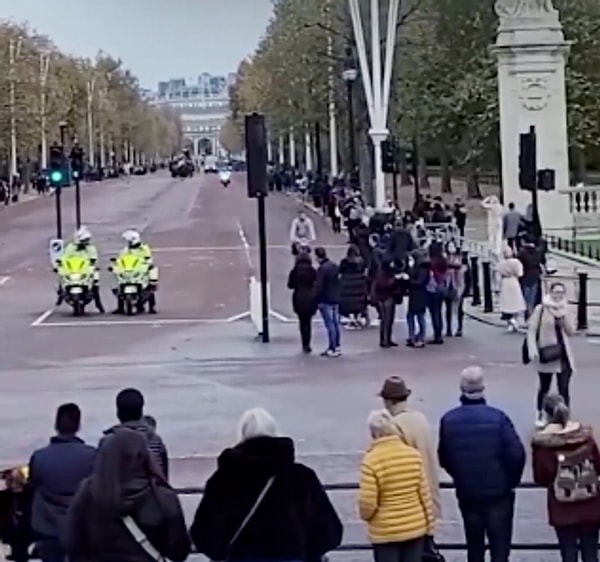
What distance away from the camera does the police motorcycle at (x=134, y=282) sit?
1300 inches

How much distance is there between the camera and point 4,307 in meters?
35.8

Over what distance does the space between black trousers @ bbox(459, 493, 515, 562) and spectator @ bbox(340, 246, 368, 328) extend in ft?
57.3

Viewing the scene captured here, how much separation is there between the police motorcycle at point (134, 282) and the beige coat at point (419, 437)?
23017 mm

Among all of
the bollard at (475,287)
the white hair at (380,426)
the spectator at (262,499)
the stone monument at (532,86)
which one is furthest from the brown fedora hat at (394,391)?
the stone monument at (532,86)

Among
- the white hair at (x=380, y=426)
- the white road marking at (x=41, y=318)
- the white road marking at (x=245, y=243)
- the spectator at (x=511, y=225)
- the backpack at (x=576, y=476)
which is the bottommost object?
the white road marking at (x=41, y=318)

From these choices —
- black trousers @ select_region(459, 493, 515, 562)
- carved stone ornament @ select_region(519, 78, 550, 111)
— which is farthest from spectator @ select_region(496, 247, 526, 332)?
carved stone ornament @ select_region(519, 78, 550, 111)

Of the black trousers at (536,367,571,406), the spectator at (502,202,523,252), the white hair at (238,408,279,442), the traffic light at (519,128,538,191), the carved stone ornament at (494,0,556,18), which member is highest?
the carved stone ornament at (494,0,556,18)

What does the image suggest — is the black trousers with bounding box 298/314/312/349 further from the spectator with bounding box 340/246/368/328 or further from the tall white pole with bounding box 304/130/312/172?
the tall white pole with bounding box 304/130/312/172

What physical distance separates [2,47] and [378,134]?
60364 millimetres

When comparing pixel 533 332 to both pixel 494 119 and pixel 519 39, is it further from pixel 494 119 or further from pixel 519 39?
pixel 494 119

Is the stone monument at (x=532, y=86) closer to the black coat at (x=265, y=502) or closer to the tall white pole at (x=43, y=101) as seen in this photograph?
the black coat at (x=265, y=502)

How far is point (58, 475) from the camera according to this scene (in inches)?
354

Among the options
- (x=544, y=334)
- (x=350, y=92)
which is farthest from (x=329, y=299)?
(x=350, y=92)

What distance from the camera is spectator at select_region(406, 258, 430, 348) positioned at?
26.5 meters
